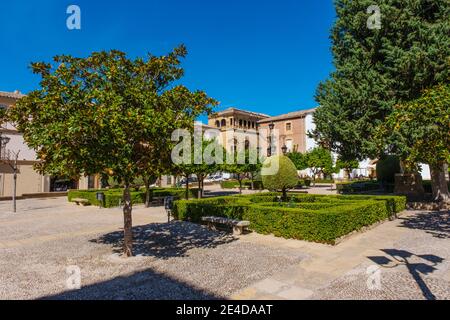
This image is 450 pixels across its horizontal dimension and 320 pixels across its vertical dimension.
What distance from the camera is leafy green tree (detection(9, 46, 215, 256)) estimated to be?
7.31m

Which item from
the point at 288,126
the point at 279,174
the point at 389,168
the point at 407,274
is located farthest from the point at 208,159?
the point at 288,126

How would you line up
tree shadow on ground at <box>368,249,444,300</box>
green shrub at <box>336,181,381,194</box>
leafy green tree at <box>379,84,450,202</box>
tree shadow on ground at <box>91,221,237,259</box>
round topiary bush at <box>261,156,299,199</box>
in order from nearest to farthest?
tree shadow on ground at <box>368,249,444,300</box> → tree shadow on ground at <box>91,221,237,259</box> → leafy green tree at <box>379,84,450,202</box> → round topiary bush at <box>261,156,299,199</box> → green shrub at <box>336,181,381,194</box>

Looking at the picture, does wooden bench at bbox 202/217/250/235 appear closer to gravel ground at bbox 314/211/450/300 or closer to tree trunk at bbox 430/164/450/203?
gravel ground at bbox 314/211/450/300

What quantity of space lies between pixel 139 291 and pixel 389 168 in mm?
28437

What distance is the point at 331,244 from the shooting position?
9852mm

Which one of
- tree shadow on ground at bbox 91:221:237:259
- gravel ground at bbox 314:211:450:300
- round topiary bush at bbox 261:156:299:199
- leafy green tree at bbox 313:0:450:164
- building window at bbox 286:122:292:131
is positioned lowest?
gravel ground at bbox 314:211:450:300

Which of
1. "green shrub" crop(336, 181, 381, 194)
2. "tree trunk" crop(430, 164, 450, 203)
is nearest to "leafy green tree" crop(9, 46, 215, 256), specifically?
"tree trunk" crop(430, 164, 450, 203)

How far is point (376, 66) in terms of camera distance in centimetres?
1830

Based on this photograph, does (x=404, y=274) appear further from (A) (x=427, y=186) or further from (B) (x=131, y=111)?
(A) (x=427, y=186)

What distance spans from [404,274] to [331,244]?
2.99 m

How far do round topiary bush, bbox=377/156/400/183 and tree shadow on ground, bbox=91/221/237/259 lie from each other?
22.7 meters

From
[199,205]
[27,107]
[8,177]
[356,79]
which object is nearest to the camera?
[27,107]
